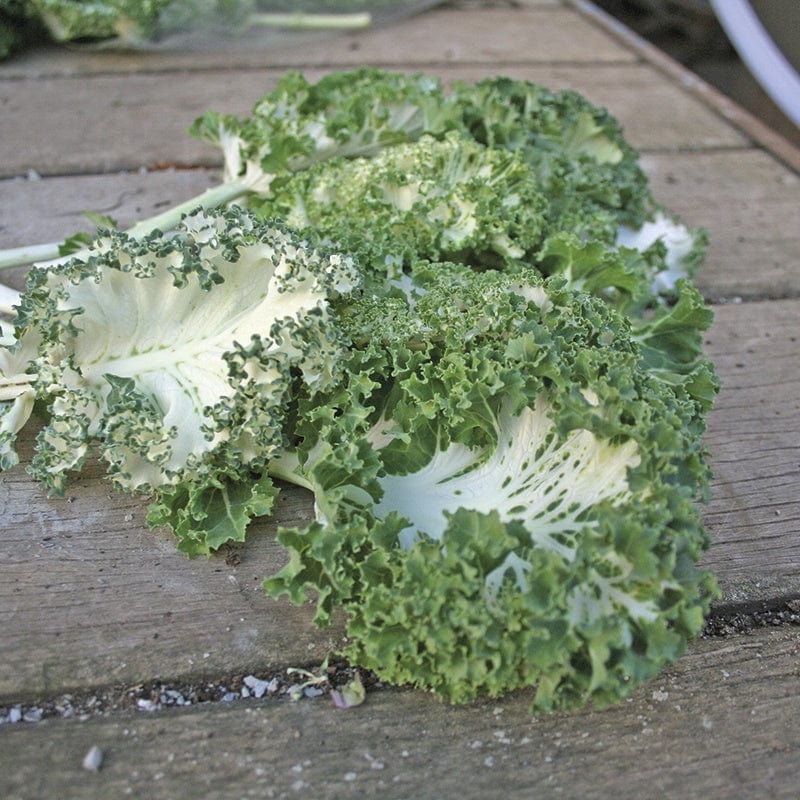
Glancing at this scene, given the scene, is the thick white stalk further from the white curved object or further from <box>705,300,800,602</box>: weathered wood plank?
<box>705,300,800,602</box>: weathered wood plank


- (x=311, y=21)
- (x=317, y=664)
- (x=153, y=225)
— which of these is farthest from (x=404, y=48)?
(x=317, y=664)

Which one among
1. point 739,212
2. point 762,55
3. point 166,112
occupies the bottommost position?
point 739,212

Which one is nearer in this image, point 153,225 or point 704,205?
point 153,225

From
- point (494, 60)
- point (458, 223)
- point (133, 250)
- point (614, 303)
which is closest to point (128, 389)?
point (133, 250)

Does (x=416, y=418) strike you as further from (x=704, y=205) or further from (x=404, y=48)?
(x=404, y=48)

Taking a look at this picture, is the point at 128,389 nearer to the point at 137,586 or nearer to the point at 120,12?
the point at 137,586

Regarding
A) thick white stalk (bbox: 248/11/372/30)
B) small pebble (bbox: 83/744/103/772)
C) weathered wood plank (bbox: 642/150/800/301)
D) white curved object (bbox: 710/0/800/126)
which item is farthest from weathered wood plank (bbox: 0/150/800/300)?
small pebble (bbox: 83/744/103/772)
